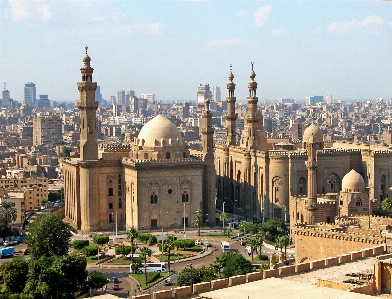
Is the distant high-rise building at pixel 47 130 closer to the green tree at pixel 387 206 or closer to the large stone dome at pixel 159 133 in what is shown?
the large stone dome at pixel 159 133

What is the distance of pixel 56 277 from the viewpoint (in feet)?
117

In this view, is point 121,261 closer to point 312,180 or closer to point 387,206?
point 312,180

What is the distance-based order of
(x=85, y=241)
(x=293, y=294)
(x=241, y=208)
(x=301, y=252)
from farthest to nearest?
(x=241, y=208)
(x=85, y=241)
(x=301, y=252)
(x=293, y=294)

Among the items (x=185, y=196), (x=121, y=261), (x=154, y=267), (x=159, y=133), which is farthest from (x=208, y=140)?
(x=154, y=267)

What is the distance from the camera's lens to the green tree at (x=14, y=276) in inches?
1489

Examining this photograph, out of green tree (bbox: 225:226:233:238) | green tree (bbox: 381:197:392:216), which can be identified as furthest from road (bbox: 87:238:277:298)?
green tree (bbox: 381:197:392:216)

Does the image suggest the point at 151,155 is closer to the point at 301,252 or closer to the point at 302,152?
the point at 302,152

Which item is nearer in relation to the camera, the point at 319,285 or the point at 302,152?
the point at 319,285

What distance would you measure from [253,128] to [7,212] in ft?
58.3

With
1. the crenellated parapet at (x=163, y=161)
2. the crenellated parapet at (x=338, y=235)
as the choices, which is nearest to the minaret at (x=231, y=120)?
the crenellated parapet at (x=163, y=161)


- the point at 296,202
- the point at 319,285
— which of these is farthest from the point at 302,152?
the point at 319,285

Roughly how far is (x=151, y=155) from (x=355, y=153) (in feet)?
44.4

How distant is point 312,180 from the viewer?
43.8 meters

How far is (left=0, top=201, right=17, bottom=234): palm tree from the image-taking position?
5828cm
